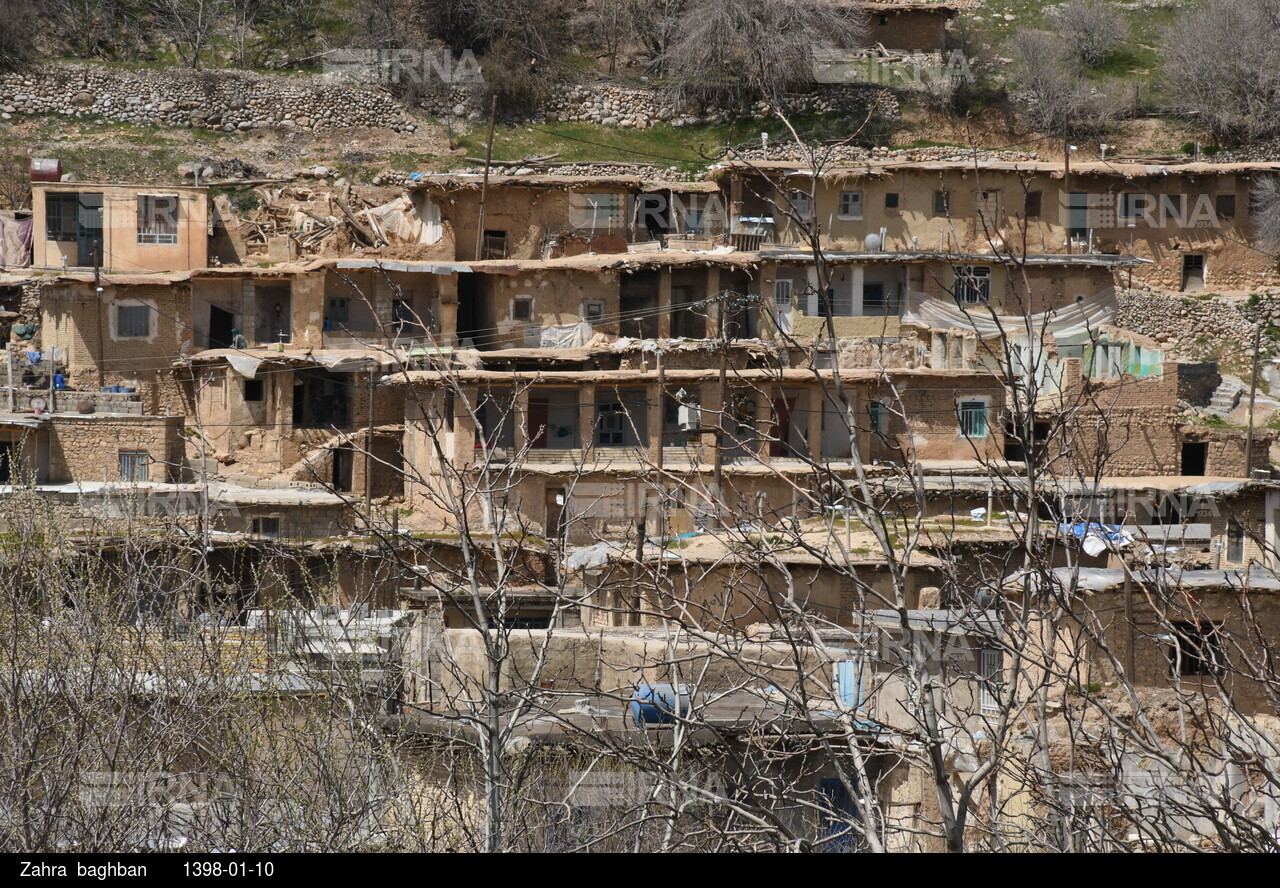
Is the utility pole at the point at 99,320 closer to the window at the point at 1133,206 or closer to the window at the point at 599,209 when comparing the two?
the window at the point at 599,209

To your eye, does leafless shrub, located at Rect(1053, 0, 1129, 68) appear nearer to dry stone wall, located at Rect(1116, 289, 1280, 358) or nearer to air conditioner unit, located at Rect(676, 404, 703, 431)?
dry stone wall, located at Rect(1116, 289, 1280, 358)

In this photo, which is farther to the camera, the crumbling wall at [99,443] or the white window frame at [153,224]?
the white window frame at [153,224]

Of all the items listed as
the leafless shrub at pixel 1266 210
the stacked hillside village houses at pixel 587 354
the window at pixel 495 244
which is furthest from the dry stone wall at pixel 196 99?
the leafless shrub at pixel 1266 210

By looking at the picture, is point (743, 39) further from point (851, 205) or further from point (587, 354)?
point (587, 354)

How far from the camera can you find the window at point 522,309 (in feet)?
92.9

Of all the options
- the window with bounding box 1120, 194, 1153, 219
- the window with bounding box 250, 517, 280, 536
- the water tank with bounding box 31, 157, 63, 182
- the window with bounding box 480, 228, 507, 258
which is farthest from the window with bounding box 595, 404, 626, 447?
the water tank with bounding box 31, 157, 63, 182

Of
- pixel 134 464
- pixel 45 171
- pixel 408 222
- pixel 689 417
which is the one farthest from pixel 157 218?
Result: pixel 689 417

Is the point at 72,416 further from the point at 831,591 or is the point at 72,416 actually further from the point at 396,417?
the point at 831,591

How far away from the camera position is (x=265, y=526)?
23.0m

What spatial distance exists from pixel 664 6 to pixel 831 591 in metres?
27.0

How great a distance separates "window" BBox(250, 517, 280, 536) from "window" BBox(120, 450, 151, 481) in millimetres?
2459

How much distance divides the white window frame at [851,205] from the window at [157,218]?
12.9 m

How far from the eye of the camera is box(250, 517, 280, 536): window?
2288cm

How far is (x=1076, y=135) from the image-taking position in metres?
38.5
